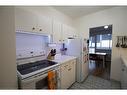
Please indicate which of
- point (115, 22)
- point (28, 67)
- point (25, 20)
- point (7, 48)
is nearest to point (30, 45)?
point (28, 67)

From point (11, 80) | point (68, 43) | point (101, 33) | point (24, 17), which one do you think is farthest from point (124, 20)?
point (101, 33)

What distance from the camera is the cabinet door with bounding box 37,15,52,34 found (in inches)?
68.2

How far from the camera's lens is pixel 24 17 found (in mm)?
1406

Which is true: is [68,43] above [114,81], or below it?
above

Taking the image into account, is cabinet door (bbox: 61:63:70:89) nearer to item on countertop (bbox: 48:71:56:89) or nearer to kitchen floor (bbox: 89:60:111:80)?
item on countertop (bbox: 48:71:56:89)

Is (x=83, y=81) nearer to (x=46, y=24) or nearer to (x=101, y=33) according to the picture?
(x=46, y=24)

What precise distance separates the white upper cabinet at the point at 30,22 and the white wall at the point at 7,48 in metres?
0.60

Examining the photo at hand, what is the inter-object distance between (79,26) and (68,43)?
1.13 metres

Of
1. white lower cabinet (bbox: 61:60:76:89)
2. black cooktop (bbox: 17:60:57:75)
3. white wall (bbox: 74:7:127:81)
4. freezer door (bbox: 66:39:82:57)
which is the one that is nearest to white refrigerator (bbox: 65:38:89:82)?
freezer door (bbox: 66:39:82:57)

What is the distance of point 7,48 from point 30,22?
0.93m

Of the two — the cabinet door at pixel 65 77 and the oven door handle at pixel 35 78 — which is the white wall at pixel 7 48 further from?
the cabinet door at pixel 65 77

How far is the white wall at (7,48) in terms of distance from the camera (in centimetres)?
67

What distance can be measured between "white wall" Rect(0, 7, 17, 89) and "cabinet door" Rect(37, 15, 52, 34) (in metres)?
0.95
